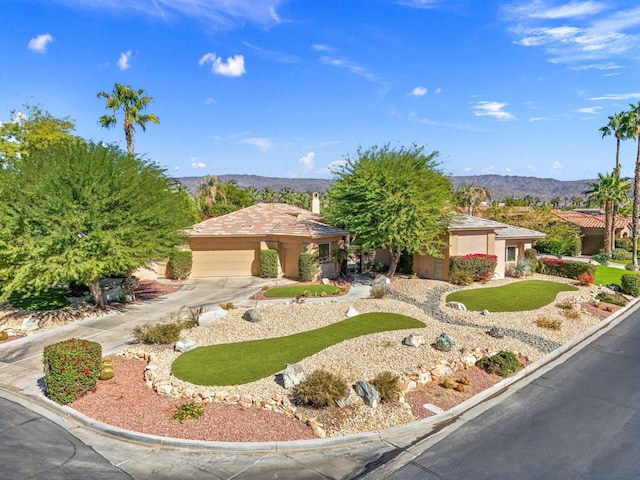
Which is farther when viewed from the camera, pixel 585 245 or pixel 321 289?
pixel 585 245

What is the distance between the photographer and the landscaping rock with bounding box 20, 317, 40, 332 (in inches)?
627

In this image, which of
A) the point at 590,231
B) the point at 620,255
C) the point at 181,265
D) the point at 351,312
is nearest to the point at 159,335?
the point at 351,312

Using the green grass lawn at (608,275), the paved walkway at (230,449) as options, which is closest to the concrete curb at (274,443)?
the paved walkway at (230,449)

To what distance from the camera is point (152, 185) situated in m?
19.4

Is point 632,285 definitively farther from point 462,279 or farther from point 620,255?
point 620,255

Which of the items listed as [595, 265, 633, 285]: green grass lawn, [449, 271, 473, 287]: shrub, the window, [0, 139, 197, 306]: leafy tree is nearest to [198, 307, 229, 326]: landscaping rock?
[0, 139, 197, 306]: leafy tree

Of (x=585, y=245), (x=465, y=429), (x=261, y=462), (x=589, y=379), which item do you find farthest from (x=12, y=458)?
(x=585, y=245)

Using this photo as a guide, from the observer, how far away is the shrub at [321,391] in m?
9.62

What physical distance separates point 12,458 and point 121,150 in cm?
1429

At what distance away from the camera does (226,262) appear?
2823cm

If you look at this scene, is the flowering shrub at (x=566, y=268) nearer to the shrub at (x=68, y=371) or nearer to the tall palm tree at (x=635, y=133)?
the tall palm tree at (x=635, y=133)

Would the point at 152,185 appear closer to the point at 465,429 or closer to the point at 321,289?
the point at 321,289

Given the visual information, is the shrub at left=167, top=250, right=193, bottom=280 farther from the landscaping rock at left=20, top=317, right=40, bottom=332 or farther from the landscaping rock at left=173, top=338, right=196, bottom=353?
the landscaping rock at left=173, top=338, right=196, bottom=353

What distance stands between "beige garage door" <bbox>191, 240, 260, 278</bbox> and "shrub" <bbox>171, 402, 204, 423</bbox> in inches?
→ 733
